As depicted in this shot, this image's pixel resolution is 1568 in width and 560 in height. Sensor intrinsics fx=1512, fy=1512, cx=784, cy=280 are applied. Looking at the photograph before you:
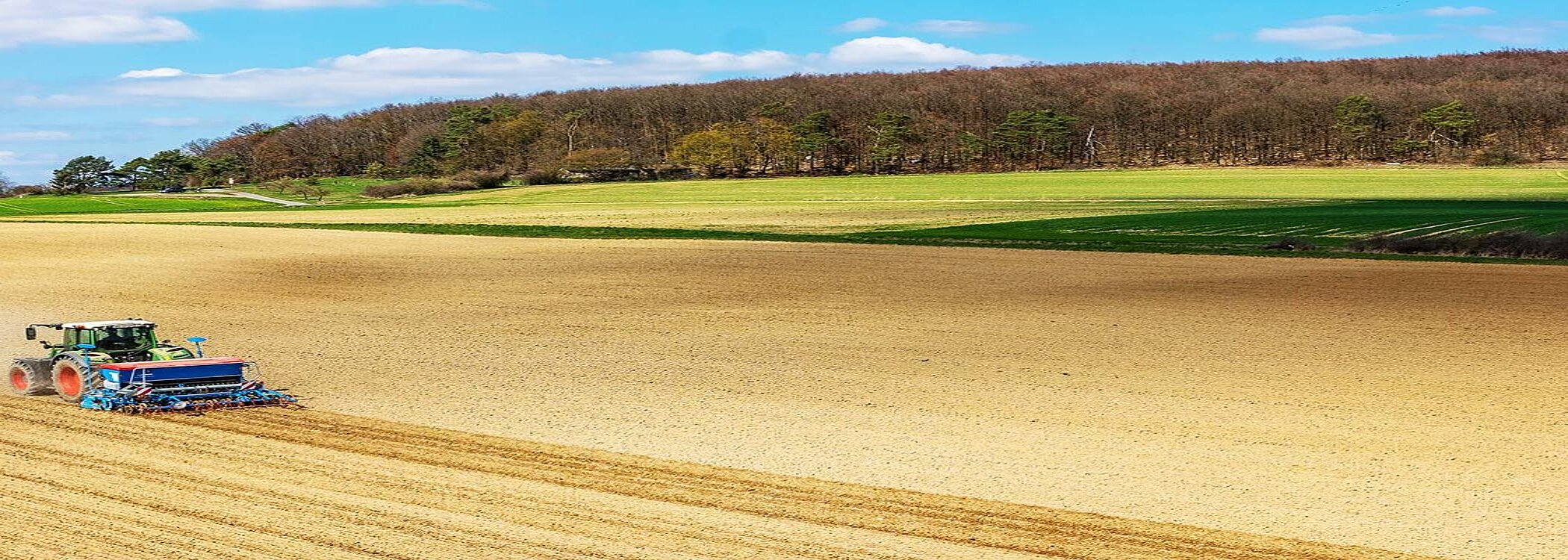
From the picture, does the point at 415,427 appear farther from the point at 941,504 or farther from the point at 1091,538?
the point at 1091,538

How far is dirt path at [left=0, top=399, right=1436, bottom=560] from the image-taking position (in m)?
13.8

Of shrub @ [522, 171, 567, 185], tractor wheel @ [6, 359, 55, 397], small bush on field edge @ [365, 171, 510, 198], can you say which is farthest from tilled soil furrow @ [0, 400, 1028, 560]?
shrub @ [522, 171, 567, 185]

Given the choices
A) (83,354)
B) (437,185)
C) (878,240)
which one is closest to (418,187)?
(437,185)

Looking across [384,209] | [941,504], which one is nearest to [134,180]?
[384,209]

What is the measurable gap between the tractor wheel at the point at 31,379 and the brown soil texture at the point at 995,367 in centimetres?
349

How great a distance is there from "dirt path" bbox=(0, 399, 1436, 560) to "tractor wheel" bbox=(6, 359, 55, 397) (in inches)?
158

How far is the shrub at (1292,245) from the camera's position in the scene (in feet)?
159

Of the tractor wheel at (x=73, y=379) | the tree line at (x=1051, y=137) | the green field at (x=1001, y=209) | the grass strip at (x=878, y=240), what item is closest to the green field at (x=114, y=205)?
the green field at (x=1001, y=209)

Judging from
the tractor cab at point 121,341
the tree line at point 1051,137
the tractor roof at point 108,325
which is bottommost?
the tractor cab at point 121,341

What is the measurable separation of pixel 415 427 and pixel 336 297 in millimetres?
19668

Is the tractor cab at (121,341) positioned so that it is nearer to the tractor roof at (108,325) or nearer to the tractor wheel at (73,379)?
the tractor roof at (108,325)

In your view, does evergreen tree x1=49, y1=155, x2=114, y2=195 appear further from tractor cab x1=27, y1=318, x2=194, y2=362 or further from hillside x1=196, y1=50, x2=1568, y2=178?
tractor cab x1=27, y1=318, x2=194, y2=362

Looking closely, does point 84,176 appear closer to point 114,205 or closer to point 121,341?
point 114,205

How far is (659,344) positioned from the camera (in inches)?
1137
